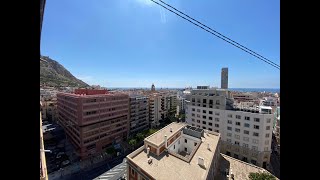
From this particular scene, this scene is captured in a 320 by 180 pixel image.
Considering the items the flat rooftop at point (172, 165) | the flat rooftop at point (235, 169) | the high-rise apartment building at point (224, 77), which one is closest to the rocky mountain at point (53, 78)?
the flat rooftop at point (172, 165)

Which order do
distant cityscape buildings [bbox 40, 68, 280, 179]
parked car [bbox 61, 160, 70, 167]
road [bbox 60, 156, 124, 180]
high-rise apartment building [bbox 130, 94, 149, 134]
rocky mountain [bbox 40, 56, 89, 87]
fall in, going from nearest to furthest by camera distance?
distant cityscape buildings [bbox 40, 68, 280, 179] < road [bbox 60, 156, 124, 180] < parked car [bbox 61, 160, 70, 167] < high-rise apartment building [bbox 130, 94, 149, 134] < rocky mountain [bbox 40, 56, 89, 87]

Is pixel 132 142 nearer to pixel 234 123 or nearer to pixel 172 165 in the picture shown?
pixel 234 123

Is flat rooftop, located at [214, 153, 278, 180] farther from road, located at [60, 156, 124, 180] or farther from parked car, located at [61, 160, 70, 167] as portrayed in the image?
parked car, located at [61, 160, 70, 167]

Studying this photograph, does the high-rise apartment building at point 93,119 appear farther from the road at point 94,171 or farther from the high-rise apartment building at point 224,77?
the high-rise apartment building at point 224,77

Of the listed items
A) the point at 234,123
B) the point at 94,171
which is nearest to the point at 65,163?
the point at 94,171

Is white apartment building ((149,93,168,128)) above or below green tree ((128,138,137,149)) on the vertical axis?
above

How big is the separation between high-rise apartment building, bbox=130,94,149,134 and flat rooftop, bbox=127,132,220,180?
24.3 m

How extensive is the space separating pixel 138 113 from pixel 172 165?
28698 mm

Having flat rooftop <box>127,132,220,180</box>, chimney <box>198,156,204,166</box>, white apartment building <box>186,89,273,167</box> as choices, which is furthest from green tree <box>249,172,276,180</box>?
white apartment building <box>186,89,273,167</box>

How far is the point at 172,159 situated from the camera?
552 inches

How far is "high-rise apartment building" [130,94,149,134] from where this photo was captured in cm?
3944

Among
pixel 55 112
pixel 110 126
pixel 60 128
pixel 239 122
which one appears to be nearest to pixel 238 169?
pixel 239 122
